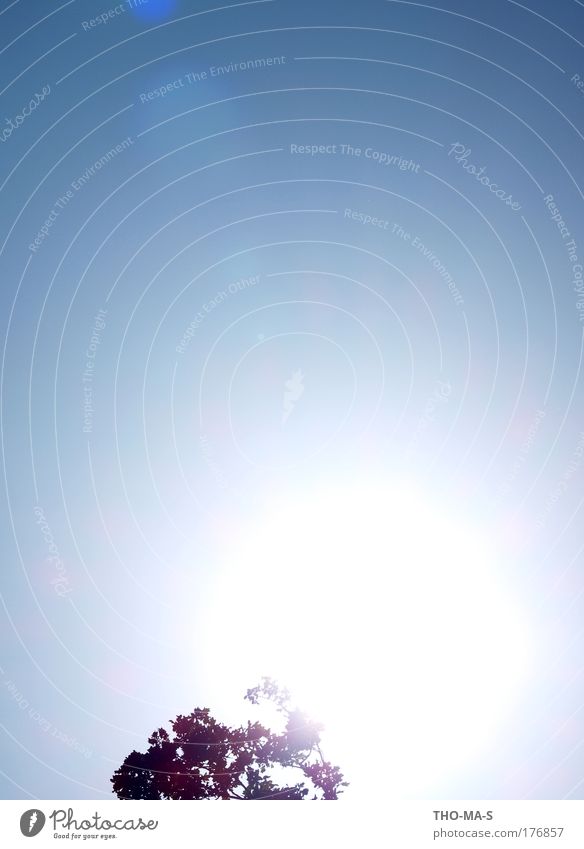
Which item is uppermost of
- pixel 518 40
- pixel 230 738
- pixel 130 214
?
pixel 518 40

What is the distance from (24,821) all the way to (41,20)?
1814cm

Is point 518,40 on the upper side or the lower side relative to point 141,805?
upper

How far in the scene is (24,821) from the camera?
30.8ft

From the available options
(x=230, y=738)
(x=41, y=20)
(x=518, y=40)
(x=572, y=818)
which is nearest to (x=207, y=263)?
(x=41, y=20)

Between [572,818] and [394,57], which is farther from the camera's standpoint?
[394,57]

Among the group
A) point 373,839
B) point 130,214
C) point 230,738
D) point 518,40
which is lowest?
point 373,839

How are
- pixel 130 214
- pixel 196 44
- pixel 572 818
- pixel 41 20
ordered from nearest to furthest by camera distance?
pixel 572 818
pixel 41 20
pixel 196 44
pixel 130 214

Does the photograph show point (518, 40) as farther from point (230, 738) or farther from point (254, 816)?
point (230, 738)

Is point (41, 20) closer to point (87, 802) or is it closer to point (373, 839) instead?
point (87, 802)

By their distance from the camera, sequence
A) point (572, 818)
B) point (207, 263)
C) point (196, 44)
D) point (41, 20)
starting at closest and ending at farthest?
1. point (572, 818)
2. point (41, 20)
3. point (196, 44)
4. point (207, 263)

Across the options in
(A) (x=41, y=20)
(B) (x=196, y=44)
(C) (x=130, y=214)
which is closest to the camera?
(A) (x=41, y=20)

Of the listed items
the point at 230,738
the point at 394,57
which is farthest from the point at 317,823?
the point at 394,57

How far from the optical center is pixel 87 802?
9617 millimetres

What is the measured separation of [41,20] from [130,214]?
5.31 m
